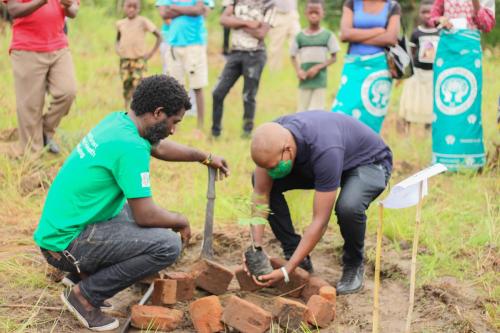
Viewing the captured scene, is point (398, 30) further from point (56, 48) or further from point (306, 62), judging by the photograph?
point (56, 48)

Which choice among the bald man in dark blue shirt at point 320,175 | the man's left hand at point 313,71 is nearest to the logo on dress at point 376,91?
the man's left hand at point 313,71

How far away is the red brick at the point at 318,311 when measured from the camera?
3637 mm

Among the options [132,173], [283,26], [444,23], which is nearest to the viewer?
[132,173]

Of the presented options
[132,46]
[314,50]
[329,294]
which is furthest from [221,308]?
[132,46]

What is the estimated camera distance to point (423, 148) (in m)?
7.08

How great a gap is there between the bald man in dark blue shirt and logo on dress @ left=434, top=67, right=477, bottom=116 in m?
2.28

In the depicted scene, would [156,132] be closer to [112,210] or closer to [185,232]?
[112,210]

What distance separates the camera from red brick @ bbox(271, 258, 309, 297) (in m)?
4.04

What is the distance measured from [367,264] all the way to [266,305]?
0.79 meters

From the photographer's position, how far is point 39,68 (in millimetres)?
5945

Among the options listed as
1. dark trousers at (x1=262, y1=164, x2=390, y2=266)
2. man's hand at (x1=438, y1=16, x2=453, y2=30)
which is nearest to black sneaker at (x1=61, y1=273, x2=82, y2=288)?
dark trousers at (x1=262, y1=164, x2=390, y2=266)

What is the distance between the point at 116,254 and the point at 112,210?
0.23 meters

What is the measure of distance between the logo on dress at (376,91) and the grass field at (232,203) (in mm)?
597

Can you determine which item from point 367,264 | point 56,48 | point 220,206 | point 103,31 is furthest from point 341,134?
point 103,31
